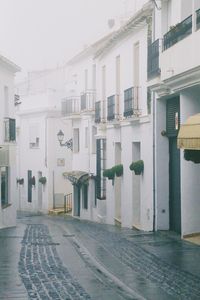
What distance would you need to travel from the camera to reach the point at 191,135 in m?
11.9

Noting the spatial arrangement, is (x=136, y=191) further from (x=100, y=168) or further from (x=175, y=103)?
(x=100, y=168)

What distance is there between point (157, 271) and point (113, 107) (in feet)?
45.8

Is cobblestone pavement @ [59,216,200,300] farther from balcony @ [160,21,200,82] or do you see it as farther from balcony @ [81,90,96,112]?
balcony @ [81,90,96,112]

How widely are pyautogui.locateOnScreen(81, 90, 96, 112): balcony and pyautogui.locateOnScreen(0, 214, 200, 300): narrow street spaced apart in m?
15.1

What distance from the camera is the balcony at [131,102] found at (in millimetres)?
20719

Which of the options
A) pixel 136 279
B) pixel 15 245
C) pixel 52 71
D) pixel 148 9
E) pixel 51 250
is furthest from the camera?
pixel 52 71

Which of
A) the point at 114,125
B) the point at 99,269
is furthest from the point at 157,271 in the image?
the point at 114,125

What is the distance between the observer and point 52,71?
5016cm

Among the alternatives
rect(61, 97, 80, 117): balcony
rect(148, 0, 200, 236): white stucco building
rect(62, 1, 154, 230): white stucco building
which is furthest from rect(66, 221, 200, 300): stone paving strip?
rect(61, 97, 80, 117): balcony

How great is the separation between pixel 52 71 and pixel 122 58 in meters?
27.4

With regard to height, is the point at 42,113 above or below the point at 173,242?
above

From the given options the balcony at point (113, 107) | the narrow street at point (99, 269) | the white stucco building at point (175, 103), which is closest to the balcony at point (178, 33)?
the white stucco building at point (175, 103)

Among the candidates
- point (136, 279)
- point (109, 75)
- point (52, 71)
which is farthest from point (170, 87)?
point (52, 71)

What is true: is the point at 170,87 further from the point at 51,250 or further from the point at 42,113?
the point at 42,113
